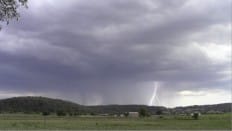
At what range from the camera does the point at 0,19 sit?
1769cm

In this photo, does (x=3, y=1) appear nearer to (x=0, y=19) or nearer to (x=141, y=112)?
(x=0, y=19)

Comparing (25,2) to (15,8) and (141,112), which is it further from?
(141,112)

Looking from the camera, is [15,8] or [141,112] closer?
[15,8]

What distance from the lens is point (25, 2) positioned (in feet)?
57.8

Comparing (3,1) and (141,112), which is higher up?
(141,112)

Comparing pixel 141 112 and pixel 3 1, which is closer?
pixel 3 1

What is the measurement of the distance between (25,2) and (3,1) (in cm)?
Answer: 88

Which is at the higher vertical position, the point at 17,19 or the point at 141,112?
the point at 141,112

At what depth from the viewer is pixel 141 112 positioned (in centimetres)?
18138

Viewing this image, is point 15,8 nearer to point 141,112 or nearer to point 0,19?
point 0,19

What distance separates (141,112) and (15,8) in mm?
165925

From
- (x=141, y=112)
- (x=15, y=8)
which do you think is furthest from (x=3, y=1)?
(x=141, y=112)

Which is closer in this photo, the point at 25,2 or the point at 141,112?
the point at 25,2

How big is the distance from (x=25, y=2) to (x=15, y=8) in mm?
482
